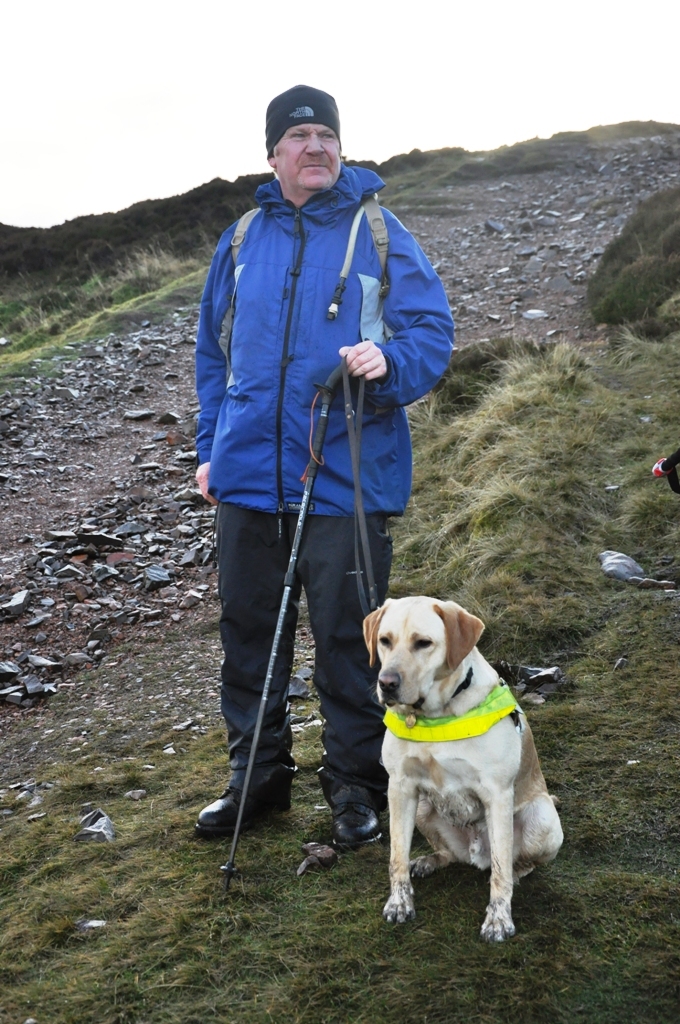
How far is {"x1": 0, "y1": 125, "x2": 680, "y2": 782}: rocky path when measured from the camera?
5.64 meters

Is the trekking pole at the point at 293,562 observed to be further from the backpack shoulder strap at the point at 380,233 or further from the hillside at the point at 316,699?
the backpack shoulder strap at the point at 380,233

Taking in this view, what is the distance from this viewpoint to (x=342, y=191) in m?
3.60

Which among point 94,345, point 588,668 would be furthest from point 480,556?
point 94,345

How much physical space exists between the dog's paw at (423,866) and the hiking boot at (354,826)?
0.29m

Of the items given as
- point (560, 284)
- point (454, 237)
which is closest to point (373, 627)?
point (560, 284)

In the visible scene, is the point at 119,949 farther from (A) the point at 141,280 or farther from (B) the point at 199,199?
(B) the point at 199,199

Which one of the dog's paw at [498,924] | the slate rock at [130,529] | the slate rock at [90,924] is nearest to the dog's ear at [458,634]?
the dog's paw at [498,924]

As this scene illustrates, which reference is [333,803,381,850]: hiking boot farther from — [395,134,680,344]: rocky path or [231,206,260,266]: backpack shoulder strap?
[395,134,680,344]: rocky path

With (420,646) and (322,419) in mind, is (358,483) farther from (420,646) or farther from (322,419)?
(420,646)

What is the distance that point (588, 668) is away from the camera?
16.4 ft

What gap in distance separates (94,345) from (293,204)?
35.5 feet

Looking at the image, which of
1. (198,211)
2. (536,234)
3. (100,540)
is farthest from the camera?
(198,211)

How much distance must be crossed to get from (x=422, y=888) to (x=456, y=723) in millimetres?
726

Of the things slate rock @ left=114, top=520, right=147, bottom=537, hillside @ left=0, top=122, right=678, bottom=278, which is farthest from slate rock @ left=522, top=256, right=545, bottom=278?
slate rock @ left=114, top=520, right=147, bottom=537
